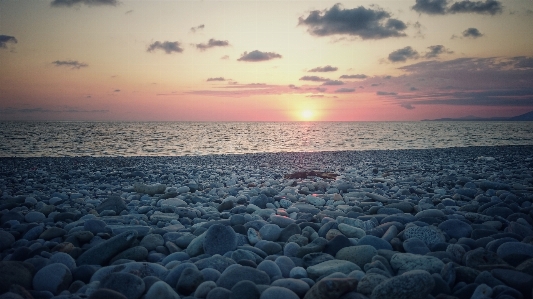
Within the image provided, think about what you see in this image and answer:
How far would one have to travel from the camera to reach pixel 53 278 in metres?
2.81

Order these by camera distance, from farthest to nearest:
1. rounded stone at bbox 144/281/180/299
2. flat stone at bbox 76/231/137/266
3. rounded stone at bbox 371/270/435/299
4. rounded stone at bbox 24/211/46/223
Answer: rounded stone at bbox 24/211/46/223, flat stone at bbox 76/231/137/266, rounded stone at bbox 144/281/180/299, rounded stone at bbox 371/270/435/299

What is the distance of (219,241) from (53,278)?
1510 mm

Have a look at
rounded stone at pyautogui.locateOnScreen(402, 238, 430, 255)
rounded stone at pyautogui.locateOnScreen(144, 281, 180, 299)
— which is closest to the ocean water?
rounded stone at pyautogui.locateOnScreen(402, 238, 430, 255)

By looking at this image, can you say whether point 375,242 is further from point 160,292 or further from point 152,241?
point 152,241

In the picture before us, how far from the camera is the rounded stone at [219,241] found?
3504 millimetres

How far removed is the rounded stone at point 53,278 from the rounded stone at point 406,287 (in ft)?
8.41

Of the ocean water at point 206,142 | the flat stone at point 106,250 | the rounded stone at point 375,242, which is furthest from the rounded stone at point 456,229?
the ocean water at point 206,142

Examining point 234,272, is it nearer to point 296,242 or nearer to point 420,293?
point 296,242

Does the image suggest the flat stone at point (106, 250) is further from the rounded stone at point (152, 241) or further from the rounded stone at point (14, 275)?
the rounded stone at point (14, 275)

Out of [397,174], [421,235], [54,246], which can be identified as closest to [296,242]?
[421,235]

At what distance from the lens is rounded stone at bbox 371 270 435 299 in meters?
2.35

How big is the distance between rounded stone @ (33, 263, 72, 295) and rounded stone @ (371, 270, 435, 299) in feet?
8.41

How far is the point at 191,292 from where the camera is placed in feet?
8.89

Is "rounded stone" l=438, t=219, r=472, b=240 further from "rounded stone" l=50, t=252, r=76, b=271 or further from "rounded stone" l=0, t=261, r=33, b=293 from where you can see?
"rounded stone" l=0, t=261, r=33, b=293
